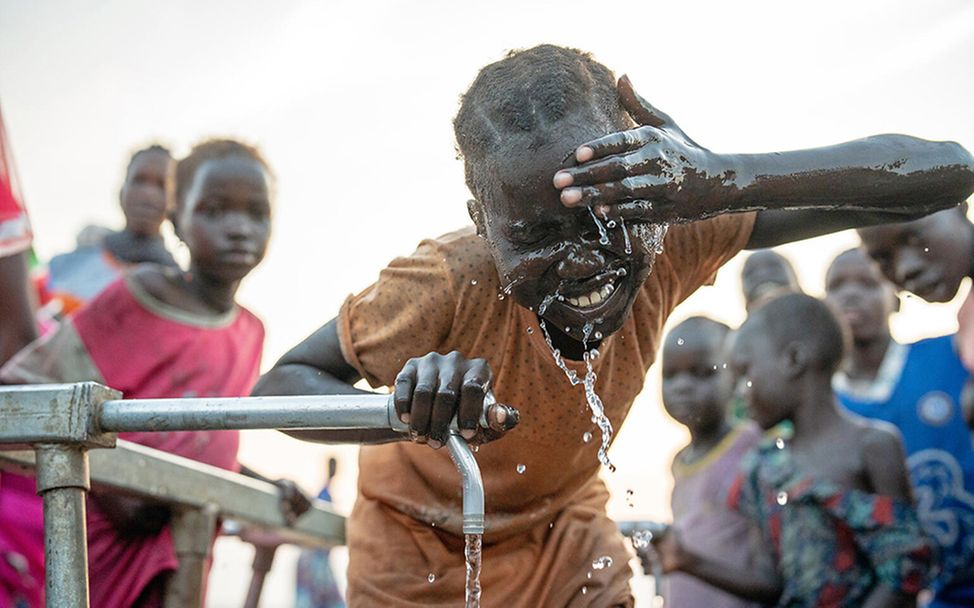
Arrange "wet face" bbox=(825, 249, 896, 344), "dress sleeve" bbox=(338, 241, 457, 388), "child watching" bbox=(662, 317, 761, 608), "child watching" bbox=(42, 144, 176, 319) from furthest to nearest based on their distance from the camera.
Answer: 1. "child watching" bbox=(42, 144, 176, 319)
2. "wet face" bbox=(825, 249, 896, 344)
3. "child watching" bbox=(662, 317, 761, 608)
4. "dress sleeve" bbox=(338, 241, 457, 388)

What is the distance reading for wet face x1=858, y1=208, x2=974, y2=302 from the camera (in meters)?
3.64

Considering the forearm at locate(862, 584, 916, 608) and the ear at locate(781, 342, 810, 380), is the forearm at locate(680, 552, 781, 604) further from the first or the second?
the ear at locate(781, 342, 810, 380)

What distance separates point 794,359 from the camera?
3.95 meters

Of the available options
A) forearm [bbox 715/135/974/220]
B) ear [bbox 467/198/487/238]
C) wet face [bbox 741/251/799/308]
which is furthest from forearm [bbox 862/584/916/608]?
wet face [bbox 741/251/799/308]

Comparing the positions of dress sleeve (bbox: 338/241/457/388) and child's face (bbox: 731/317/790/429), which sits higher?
dress sleeve (bbox: 338/241/457/388)

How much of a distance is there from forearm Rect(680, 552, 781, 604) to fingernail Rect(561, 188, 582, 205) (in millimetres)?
2080

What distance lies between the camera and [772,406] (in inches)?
155

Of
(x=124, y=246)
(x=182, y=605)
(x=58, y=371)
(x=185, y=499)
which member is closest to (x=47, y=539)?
(x=185, y=499)

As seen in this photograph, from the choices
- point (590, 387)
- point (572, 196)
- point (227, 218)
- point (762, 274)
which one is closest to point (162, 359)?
point (227, 218)

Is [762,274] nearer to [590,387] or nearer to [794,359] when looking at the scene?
[794,359]

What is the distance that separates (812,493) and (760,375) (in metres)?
0.52

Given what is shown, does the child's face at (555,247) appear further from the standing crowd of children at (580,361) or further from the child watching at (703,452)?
the child watching at (703,452)

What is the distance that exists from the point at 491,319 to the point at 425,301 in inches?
5.7

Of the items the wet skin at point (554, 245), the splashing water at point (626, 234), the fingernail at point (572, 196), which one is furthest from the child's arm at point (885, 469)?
the fingernail at point (572, 196)
